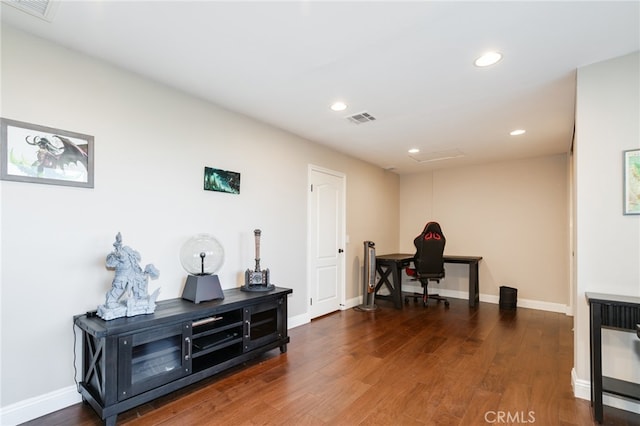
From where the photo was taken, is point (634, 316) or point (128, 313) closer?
point (634, 316)

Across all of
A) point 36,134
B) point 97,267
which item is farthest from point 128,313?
point 36,134

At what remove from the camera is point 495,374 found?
→ 278 cm

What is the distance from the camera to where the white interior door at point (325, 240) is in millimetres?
4484

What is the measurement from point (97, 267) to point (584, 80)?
3.99 meters

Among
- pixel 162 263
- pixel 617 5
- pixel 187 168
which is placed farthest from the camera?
pixel 187 168

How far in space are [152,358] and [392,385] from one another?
188 centimetres

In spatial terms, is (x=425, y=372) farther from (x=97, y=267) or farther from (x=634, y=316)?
(x=97, y=267)

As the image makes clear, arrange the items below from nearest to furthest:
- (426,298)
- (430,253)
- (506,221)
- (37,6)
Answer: (37,6)
(430,253)
(426,298)
(506,221)

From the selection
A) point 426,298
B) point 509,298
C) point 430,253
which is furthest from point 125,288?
point 509,298

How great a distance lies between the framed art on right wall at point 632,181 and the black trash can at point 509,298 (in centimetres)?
345

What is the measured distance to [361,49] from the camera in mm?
2229

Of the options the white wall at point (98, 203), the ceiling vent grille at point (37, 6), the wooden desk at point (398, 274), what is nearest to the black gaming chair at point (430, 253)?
the wooden desk at point (398, 274)

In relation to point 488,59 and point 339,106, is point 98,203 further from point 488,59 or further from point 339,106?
point 488,59

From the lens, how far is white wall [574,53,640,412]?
2.21 m
